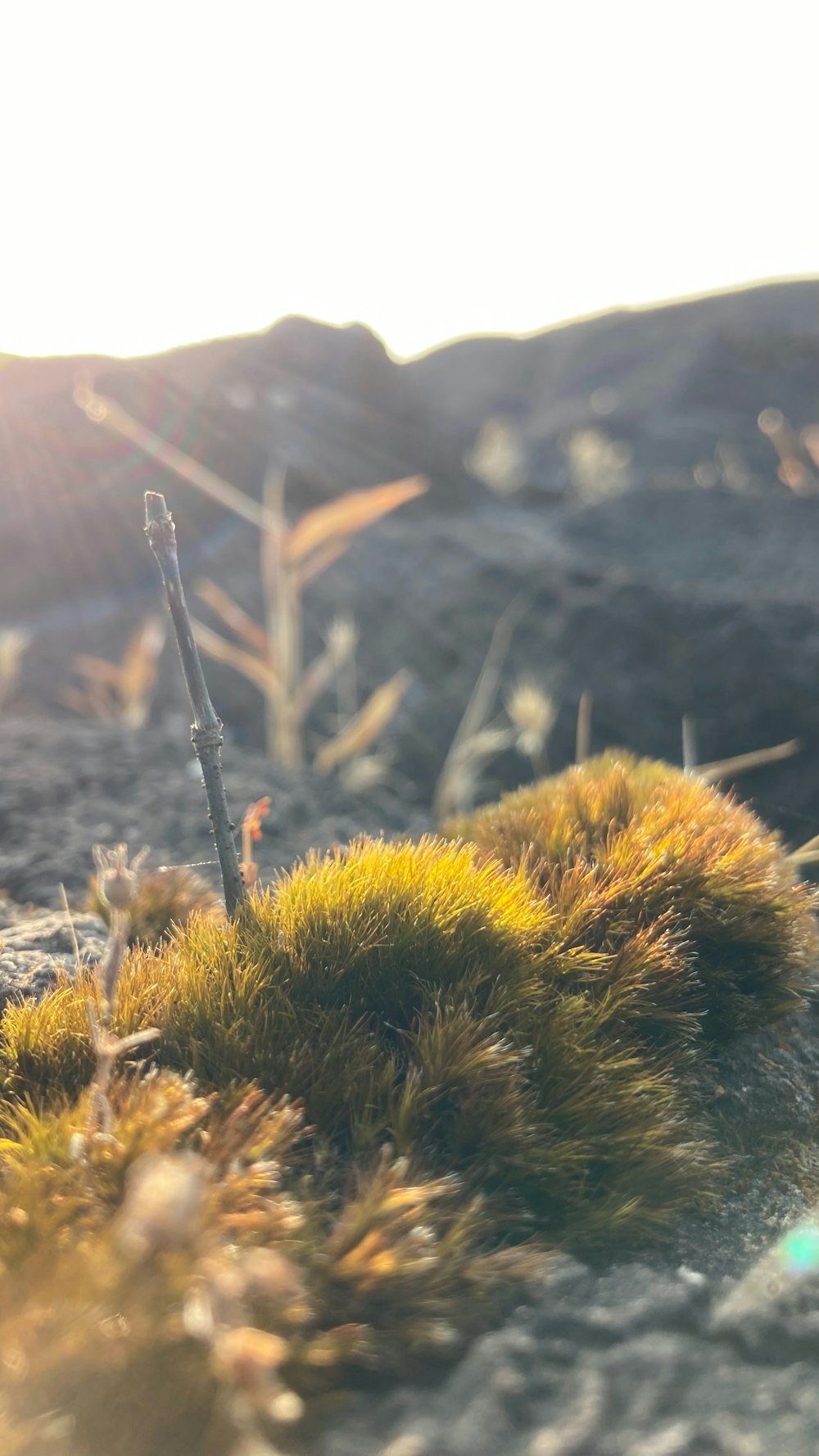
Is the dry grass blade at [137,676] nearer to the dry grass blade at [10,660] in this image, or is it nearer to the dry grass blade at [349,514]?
the dry grass blade at [10,660]

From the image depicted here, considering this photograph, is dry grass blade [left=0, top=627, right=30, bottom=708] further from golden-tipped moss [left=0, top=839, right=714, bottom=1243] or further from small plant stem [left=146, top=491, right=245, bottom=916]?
golden-tipped moss [left=0, top=839, right=714, bottom=1243]

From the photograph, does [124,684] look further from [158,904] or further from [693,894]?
[693,894]

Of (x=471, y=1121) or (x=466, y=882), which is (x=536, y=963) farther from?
(x=471, y=1121)

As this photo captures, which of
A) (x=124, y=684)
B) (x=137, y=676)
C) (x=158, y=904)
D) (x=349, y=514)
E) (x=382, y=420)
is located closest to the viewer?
(x=158, y=904)

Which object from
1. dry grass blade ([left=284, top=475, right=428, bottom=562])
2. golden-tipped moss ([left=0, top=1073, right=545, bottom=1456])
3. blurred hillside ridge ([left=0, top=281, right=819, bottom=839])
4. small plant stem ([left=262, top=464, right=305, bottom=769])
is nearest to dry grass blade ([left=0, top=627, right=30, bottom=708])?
blurred hillside ridge ([left=0, top=281, right=819, bottom=839])

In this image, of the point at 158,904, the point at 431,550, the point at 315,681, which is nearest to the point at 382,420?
the point at 431,550

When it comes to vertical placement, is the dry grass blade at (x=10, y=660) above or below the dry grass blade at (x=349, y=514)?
below

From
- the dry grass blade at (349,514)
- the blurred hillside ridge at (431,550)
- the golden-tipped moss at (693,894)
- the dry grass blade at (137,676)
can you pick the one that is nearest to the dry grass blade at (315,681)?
the blurred hillside ridge at (431,550)
